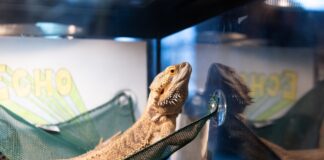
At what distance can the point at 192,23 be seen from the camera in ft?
4.90

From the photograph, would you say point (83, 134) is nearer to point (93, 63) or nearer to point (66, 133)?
point (66, 133)

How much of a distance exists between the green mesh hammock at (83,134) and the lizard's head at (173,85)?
131 millimetres

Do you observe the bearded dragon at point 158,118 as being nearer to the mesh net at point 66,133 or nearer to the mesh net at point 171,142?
the mesh net at point 66,133

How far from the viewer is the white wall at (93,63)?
5.52 feet

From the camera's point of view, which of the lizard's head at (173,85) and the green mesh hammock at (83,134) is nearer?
the green mesh hammock at (83,134)

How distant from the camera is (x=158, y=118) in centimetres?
136

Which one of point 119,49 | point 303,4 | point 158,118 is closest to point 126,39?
point 119,49

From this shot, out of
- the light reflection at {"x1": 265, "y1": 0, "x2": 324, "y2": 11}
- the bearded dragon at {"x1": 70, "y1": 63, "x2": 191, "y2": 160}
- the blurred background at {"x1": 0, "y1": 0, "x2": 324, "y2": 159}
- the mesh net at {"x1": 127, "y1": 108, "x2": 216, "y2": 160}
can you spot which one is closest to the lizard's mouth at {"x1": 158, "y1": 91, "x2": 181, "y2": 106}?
the bearded dragon at {"x1": 70, "y1": 63, "x2": 191, "y2": 160}

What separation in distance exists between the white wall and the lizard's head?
19.0 inches

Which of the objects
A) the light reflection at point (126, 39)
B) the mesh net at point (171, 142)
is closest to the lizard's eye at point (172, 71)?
the mesh net at point (171, 142)

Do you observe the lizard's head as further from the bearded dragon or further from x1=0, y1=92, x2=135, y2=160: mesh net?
x1=0, y1=92, x2=135, y2=160: mesh net

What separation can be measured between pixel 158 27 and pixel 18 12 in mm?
522

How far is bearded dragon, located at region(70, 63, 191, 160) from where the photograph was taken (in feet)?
4.26

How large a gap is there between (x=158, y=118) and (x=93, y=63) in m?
0.55
